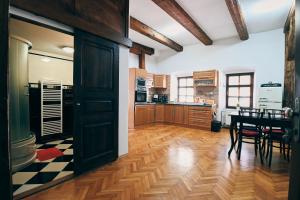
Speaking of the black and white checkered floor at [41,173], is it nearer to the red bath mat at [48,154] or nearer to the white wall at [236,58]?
the red bath mat at [48,154]

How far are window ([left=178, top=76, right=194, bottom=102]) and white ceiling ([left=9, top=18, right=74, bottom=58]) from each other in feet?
15.5

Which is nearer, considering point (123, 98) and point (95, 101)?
point (95, 101)

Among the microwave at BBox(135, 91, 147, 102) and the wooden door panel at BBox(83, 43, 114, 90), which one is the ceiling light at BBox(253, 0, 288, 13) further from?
the microwave at BBox(135, 91, 147, 102)

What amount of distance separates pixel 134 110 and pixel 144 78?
1343 mm

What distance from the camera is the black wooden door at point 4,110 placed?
70cm

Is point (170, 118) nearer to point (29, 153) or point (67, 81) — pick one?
point (67, 81)

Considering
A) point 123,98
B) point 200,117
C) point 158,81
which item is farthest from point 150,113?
point 123,98

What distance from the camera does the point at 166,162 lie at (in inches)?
113

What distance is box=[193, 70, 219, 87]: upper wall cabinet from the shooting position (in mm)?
5930

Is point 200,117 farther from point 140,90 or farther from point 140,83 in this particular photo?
point 140,83

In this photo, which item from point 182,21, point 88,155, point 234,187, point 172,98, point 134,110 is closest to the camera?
point 234,187

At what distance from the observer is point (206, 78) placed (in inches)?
240

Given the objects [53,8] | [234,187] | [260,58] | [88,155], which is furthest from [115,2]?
[260,58]

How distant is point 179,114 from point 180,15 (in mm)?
3562
